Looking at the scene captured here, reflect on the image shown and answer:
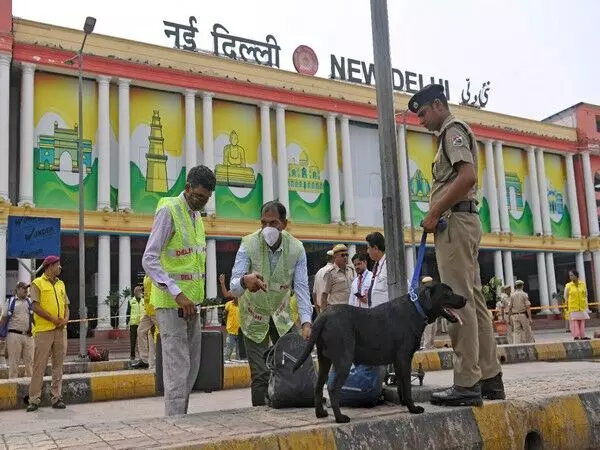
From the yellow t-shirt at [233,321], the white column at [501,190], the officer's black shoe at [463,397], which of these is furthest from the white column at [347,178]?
the officer's black shoe at [463,397]

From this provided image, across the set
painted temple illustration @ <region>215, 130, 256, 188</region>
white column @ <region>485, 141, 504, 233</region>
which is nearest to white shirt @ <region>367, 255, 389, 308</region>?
painted temple illustration @ <region>215, 130, 256, 188</region>

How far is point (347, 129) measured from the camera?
3253 centimetres

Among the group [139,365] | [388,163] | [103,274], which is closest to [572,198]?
[103,274]

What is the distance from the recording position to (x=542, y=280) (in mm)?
39031

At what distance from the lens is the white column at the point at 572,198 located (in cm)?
4103

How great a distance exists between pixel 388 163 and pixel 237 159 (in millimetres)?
25094

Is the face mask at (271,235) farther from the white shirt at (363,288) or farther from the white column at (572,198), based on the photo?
the white column at (572,198)

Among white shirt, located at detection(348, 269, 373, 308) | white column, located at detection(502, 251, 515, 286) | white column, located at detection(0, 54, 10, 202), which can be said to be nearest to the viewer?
white shirt, located at detection(348, 269, 373, 308)

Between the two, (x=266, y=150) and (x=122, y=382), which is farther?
(x=266, y=150)

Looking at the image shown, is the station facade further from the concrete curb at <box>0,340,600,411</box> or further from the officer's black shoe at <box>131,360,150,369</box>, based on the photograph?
the concrete curb at <box>0,340,600,411</box>

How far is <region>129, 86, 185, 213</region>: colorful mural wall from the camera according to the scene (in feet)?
86.7

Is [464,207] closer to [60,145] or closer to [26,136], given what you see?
[26,136]

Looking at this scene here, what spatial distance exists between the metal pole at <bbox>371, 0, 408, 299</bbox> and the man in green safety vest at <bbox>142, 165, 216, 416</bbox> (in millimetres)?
1310

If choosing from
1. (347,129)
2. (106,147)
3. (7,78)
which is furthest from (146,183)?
(347,129)
